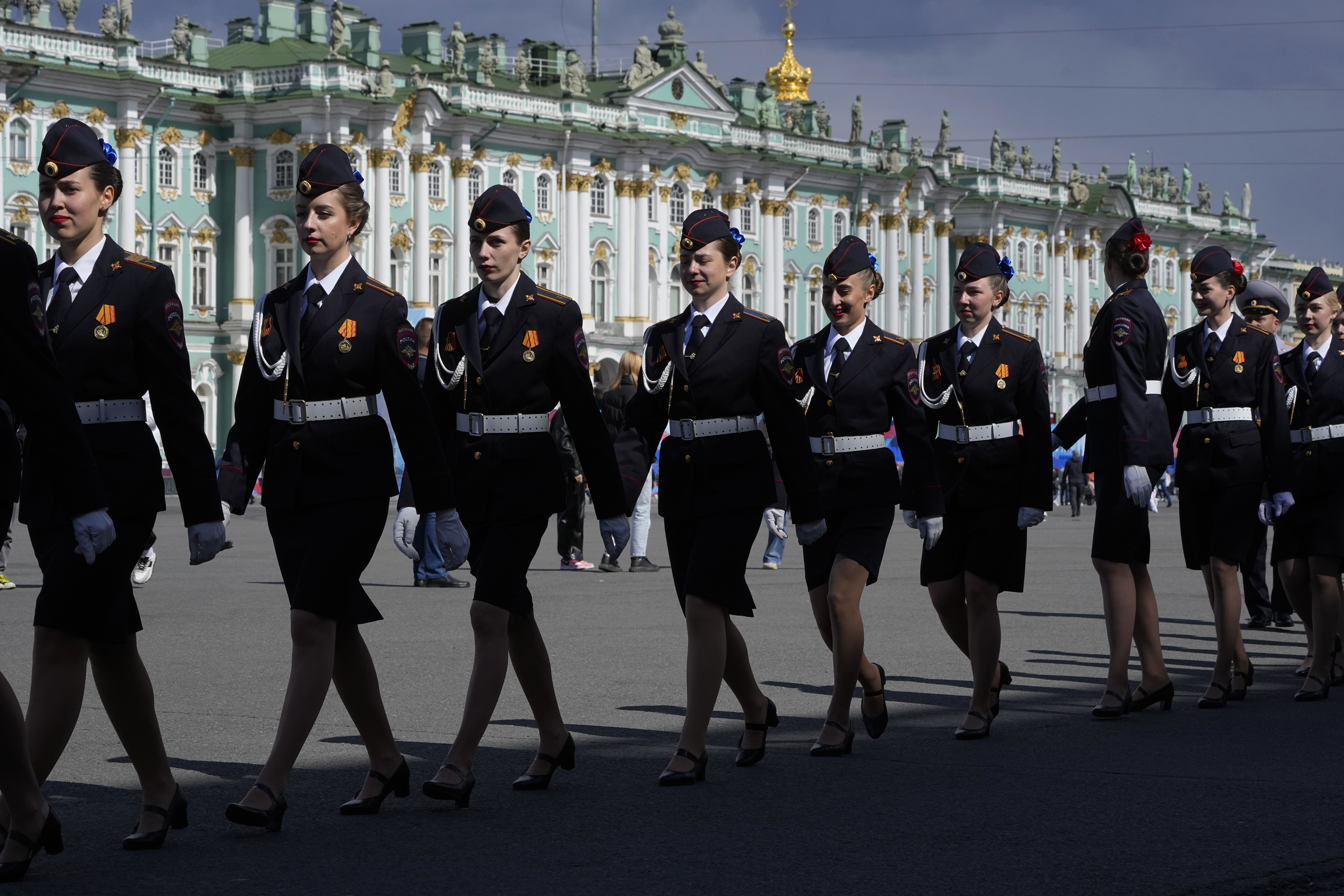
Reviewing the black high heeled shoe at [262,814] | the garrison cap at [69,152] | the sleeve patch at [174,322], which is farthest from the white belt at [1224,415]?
the garrison cap at [69,152]

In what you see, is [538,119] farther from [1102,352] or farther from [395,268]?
[1102,352]

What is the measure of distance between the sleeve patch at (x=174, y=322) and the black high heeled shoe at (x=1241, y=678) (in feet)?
18.3

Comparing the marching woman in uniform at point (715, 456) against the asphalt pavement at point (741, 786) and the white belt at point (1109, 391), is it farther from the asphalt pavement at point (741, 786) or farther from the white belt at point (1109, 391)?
the white belt at point (1109, 391)

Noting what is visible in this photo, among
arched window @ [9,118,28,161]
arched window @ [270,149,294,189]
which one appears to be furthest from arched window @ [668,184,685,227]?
arched window @ [9,118,28,161]

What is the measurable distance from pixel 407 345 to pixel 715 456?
1362 mm

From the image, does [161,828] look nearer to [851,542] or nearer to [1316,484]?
[851,542]

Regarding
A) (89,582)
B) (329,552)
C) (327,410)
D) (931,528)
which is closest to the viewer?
(89,582)

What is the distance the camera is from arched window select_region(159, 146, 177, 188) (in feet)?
194

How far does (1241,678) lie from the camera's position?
33.0 feet

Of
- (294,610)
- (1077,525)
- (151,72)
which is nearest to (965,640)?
(294,610)

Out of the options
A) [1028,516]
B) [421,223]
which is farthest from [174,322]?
[421,223]

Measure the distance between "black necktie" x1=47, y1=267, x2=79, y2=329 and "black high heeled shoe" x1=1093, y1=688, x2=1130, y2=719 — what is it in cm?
496

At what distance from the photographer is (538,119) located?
217 feet

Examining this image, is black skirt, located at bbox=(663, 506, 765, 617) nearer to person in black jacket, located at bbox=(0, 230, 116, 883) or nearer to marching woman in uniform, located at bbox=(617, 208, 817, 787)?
marching woman in uniform, located at bbox=(617, 208, 817, 787)
